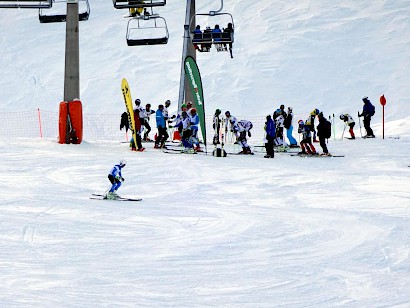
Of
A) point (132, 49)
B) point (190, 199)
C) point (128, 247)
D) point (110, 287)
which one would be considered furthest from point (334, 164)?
point (132, 49)

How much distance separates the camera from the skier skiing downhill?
12.6 m

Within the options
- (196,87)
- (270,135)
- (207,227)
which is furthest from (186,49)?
(207,227)

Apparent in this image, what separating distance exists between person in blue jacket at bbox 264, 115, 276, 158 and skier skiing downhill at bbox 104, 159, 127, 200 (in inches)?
249

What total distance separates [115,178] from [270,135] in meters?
6.68

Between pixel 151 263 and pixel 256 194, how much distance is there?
5249mm

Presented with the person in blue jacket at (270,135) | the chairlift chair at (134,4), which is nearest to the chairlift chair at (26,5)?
the chairlift chair at (134,4)

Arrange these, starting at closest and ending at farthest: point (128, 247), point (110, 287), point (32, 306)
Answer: point (32, 306) → point (110, 287) → point (128, 247)

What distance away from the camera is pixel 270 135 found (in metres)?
18.6

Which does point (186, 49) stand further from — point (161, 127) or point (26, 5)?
point (26, 5)

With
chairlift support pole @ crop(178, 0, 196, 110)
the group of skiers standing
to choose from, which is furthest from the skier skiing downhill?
chairlift support pole @ crop(178, 0, 196, 110)

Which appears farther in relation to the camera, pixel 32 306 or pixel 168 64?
pixel 168 64

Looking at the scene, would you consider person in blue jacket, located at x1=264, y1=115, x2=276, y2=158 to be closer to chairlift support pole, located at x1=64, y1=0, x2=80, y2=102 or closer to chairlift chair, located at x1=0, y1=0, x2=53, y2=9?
chairlift support pole, located at x1=64, y1=0, x2=80, y2=102

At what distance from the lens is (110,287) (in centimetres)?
795

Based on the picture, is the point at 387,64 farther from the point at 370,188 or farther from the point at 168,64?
the point at 370,188
